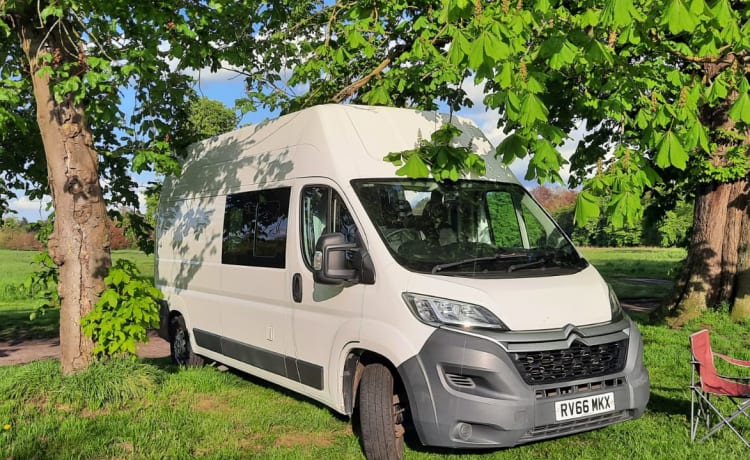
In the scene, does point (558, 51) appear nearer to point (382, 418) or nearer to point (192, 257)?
point (382, 418)

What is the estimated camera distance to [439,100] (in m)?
13.0

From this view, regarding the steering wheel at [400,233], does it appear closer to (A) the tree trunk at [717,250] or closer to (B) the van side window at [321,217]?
(B) the van side window at [321,217]

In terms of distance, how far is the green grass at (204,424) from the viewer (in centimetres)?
499

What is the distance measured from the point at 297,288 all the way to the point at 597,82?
13.2 ft

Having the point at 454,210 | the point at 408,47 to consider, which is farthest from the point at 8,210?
the point at 454,210

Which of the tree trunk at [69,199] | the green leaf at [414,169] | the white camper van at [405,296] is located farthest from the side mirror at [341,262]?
the tree trunk at [69,199]

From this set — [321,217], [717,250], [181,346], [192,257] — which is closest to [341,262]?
[321,217]

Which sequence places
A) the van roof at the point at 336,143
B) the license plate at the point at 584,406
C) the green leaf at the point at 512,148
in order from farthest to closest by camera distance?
the van roof at the point at 336,143 → the green leaf at the point at 512,148 → the license plate at the point at 584,406

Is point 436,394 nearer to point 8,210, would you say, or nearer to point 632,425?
point 632,425

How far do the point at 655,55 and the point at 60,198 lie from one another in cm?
769

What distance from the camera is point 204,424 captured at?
566 cm

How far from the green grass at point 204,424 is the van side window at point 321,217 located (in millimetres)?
1530

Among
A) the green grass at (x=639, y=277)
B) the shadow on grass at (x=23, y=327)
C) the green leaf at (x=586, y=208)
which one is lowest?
the shadow on grass at (x=23, y=327)

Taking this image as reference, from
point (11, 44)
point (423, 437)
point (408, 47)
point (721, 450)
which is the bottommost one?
point (721, 450)
